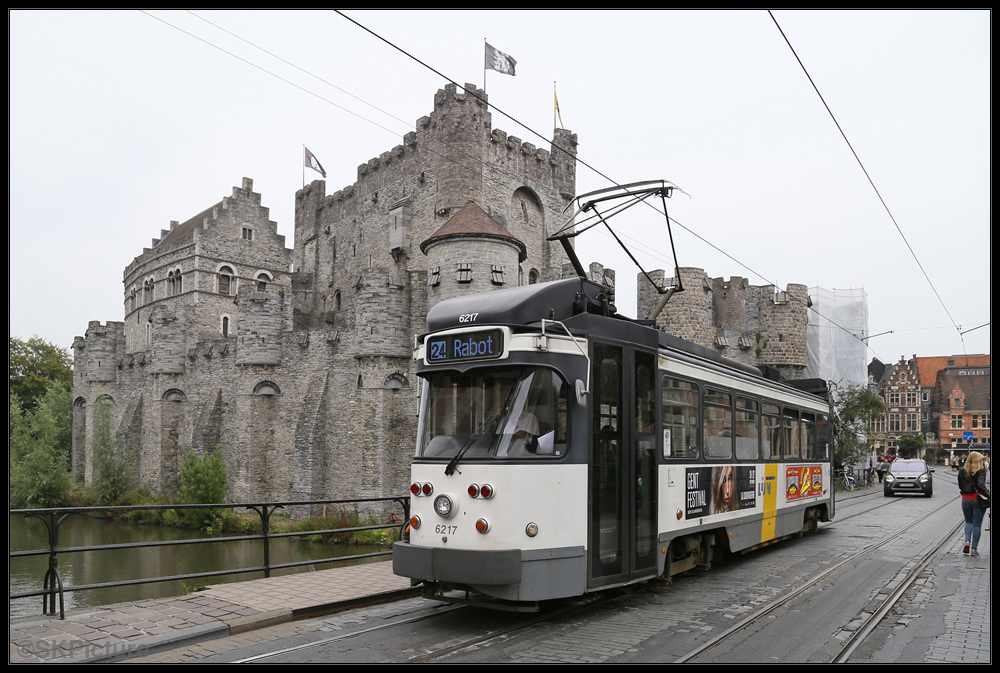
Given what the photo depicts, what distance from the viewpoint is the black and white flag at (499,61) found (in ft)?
100

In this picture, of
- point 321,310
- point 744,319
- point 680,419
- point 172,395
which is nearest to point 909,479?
point 744,319

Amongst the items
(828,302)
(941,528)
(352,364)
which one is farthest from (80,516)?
(828,302)

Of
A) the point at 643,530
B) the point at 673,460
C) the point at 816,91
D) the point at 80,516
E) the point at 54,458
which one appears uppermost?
the point at 816,91

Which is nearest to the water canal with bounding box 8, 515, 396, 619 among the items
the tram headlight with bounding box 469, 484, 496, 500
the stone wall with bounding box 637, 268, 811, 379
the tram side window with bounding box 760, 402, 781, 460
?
the tram side window with bounding box 760, 402, 781, 460

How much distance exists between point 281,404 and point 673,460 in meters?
24.9

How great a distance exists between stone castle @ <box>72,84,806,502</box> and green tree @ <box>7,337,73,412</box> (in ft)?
47.8

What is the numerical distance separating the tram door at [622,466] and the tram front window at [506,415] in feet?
1.45

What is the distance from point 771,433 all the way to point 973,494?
2.89 meters

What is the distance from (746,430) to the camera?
391 inches

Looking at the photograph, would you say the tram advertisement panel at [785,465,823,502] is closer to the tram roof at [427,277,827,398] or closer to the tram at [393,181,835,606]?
the tram at [393,181,835,606]

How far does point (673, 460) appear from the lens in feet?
25.7

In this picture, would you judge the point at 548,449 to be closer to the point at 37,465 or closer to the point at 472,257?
the point at 472,257

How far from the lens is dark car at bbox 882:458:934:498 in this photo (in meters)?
24.1

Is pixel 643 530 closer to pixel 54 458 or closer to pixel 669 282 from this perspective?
pixel 669 282
